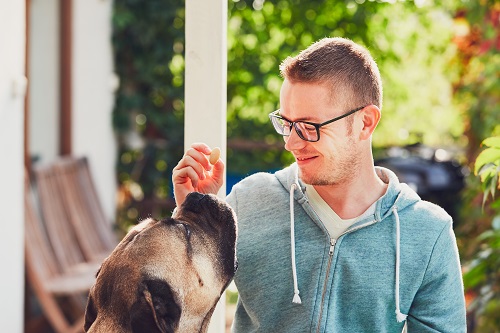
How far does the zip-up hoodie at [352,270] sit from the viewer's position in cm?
273

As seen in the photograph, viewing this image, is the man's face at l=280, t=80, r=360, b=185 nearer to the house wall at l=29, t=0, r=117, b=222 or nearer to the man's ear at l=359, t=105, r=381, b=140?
the man's ear at l=359, t=105, r=381, b=140

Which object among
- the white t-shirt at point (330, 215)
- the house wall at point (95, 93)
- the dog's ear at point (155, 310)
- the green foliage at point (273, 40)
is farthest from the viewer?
the green foliage at point (273, 40)

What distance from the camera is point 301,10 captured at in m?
9.11

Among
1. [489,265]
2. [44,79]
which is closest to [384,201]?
[489,265]

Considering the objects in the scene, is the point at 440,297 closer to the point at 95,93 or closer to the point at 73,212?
the point at 73,212

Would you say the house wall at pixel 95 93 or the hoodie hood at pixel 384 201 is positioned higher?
the house wall at pixel 95 93

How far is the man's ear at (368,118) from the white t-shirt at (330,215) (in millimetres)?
233

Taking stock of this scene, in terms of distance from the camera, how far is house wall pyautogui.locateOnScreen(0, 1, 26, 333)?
5172 mm

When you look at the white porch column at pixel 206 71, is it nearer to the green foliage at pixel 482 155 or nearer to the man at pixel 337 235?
the man at pixel 337 235

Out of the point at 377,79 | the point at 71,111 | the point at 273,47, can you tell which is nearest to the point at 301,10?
the point at 273,47

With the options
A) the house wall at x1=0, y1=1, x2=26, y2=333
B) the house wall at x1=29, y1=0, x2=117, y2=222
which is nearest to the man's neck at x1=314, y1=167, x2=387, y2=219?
the house wall at x1=0, y1=1, x2=26, y2=333

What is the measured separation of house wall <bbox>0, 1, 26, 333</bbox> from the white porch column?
2567 millimetres

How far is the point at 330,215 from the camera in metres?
2.85

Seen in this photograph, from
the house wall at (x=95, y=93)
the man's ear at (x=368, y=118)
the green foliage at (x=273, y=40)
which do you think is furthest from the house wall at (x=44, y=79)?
the man's ear at (x=368, y=118)
